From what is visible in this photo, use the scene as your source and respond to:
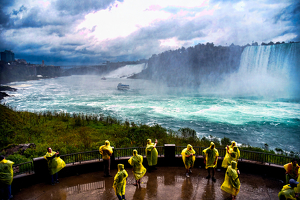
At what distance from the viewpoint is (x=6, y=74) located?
144625mm

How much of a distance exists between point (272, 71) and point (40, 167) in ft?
278

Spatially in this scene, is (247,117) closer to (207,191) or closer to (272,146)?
(272,146)

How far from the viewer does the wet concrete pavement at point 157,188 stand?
716 cm

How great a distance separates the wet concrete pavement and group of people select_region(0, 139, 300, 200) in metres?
0.33

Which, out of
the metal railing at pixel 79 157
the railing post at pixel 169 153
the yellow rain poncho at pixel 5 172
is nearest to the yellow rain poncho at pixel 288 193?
the railing post at pixel 169 153

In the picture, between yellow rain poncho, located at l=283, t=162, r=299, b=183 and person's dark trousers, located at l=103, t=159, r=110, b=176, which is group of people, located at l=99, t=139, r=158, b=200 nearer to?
person's dark trousers, located at l=103, t=159, r=110, b=176

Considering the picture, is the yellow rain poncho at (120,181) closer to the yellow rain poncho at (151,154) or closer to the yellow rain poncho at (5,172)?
the yellow rain poncho at (151,154)

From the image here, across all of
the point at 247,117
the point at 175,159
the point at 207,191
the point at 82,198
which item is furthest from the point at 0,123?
the point at 247,117

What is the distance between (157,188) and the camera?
25.2ft

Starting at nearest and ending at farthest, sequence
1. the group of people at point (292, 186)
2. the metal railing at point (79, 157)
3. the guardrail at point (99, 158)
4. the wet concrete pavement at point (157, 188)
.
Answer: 1. the group of people at point (292, 186)
2. the wet concrete pavement at point (157, 188)
3. the guardrail at point (99, 158)
4. the metal railing at point (79, 157)

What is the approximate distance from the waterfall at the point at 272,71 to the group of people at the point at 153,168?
6674cm

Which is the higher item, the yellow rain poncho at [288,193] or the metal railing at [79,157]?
the yellow rain poncho at [288,193]

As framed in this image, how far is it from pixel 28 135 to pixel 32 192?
11.6 metres

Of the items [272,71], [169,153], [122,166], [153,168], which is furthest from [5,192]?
[272,71]
